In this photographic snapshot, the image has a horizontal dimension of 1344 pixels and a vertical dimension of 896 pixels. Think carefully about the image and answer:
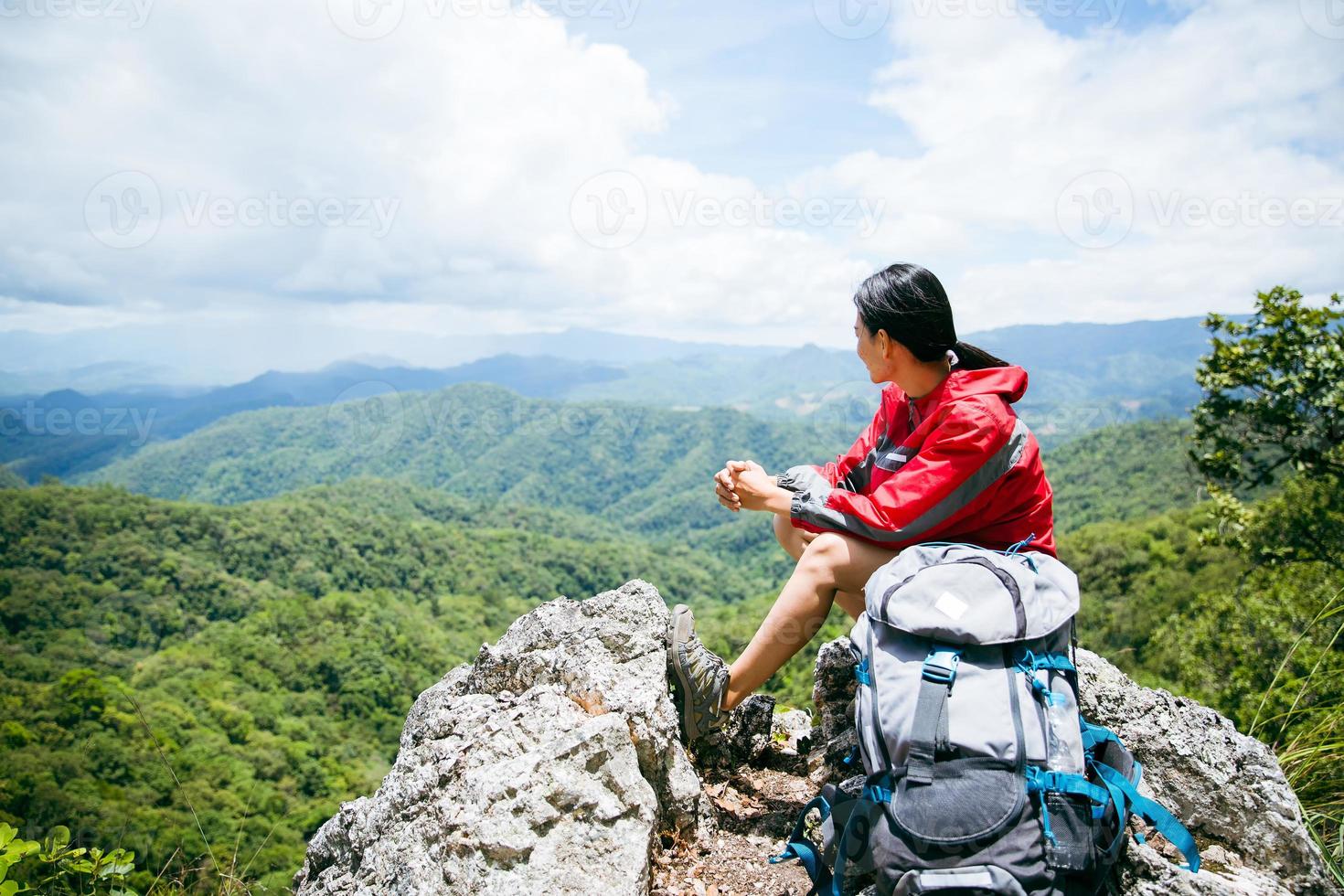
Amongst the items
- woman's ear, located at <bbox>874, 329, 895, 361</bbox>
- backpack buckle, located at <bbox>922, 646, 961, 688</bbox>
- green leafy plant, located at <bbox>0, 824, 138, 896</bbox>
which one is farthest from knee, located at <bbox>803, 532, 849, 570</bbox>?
green leafy plant, located at <bbox>0, 824, 138, 896</bbox>

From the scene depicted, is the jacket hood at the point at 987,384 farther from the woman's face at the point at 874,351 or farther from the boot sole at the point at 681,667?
the boot sole at the point at 681,667

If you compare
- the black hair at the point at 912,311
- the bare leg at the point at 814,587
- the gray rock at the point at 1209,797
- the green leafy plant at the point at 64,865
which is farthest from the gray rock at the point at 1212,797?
the green leafy plant at the point at 64,865

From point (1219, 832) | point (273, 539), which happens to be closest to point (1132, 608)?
point (1219, 832)

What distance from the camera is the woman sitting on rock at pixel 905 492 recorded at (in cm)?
291

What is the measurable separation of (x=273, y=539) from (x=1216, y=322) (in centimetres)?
9135

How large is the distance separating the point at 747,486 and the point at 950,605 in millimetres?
1331

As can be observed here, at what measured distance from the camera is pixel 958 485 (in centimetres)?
289

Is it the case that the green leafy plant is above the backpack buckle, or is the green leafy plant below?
below

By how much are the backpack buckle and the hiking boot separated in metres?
1.22

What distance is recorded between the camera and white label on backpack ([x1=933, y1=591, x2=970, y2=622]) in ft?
8.01

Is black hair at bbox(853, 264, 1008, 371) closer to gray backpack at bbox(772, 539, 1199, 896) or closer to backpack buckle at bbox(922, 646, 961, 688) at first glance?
gray backpack at bbox(772, 539, 1199, 896)

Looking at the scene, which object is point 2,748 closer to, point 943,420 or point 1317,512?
point 943,420

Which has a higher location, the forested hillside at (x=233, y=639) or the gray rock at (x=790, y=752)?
the gray rock at (x=790, y=752)

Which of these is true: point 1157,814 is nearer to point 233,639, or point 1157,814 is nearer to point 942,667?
point 942,667
